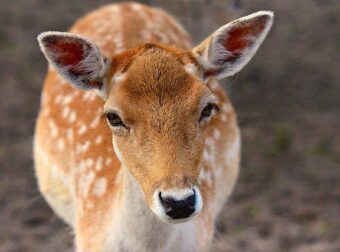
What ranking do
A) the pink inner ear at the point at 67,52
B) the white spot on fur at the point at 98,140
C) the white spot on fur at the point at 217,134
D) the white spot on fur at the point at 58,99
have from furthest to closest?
the white spot on fur at the point at 58,99
the white spot on fur at the point at 217,134
the white spot on fur at the point at 98,140
the pink inner ear at the point at 67,52

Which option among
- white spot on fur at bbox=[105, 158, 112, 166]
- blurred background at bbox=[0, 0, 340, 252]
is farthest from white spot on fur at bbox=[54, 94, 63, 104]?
blurred background at bbox=[0, 0, 340, 252]

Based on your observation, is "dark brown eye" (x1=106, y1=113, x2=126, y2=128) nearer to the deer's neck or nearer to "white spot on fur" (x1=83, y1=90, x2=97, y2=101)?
the deer's neck

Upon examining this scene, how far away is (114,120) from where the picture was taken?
338 centimetres

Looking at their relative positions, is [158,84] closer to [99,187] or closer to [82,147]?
[99,187]

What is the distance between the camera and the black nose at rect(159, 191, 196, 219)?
3.05m

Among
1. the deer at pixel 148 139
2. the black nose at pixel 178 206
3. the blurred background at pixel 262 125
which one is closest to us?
the black nose at pixel 178 206

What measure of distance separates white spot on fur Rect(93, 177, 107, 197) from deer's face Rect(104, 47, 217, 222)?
0.73 meters

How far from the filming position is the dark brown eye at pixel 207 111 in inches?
133

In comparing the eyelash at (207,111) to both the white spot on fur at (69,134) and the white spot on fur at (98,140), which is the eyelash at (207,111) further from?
the white spot on fur at (69,134)

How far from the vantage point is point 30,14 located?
27.8 feet

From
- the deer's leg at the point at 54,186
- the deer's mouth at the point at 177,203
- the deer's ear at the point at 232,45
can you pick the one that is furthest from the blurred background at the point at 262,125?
the deer's mouth at the point at 177,203

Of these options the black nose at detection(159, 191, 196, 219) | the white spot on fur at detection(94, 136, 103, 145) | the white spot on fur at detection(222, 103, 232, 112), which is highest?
the black nose at detection(159, 191, 196, 219)

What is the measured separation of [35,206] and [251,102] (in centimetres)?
201

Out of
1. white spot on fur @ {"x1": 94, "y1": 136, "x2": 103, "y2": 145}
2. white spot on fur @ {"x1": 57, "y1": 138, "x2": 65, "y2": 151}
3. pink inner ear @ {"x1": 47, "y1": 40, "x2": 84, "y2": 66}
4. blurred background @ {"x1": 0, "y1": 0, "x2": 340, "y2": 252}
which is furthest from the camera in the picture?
blurred background @ {"x1": 0, "y1": 0, "x2": 340, "y2": 252}
